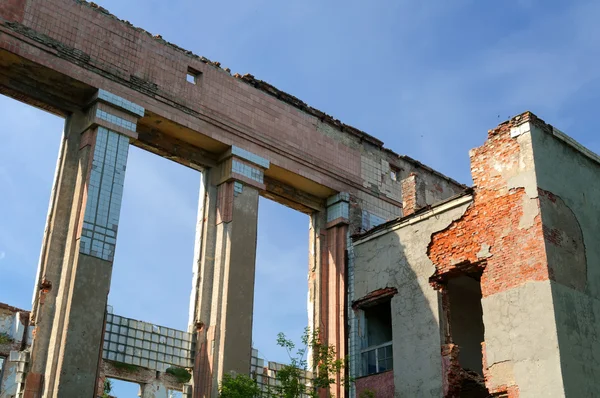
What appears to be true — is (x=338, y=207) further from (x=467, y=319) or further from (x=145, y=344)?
(x=145, y=344)

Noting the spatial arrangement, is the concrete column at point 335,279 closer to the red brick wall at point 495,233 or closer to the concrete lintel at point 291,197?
the concrete lintel at point 291,197

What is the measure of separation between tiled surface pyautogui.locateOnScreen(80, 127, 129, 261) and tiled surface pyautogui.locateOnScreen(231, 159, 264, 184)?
2.57 metres

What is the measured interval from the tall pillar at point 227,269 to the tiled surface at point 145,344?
344 millimetres

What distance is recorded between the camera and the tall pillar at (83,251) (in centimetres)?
1256

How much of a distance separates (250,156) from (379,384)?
5646 mm

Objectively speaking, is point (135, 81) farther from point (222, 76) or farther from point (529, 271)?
point (529, 271)

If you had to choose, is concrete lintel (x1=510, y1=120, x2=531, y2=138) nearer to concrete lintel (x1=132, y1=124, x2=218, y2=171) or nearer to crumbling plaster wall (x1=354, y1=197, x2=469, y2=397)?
crumbling plaster wall (x1=354, y1=197, x2=469, y2=397)

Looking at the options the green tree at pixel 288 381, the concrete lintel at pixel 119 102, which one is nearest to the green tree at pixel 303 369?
the green tree at pixel 288 381

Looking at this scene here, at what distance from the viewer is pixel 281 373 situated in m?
14.0

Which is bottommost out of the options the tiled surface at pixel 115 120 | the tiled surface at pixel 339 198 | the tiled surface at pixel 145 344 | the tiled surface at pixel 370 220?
the tiled surface at pixel 145 344

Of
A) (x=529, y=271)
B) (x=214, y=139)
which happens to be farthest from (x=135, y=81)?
(x=529, y=271)

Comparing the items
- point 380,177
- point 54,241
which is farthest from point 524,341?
point 54,241

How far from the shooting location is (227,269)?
50.6ft

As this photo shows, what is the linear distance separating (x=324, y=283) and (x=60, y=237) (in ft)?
21.0
